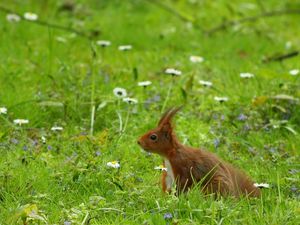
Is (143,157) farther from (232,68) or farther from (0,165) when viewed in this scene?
(232,68)

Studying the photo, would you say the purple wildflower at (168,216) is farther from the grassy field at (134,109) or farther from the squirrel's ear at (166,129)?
the squirrel's ear at (166,129)

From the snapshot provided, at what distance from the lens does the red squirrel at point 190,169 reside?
473 centimetres

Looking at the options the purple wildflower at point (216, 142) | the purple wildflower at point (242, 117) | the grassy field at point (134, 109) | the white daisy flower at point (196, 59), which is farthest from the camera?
the white daisy flower at point (196, 59)

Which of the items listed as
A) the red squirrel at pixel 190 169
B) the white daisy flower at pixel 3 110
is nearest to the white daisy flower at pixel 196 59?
the white daisy flower at pixel 3 110

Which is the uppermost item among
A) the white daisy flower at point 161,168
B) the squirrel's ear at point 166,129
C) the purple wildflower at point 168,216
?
the squirrel's ear at point 166,129

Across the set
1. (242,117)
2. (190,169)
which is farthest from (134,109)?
(190,169)

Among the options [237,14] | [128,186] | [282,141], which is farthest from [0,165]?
[237,14]

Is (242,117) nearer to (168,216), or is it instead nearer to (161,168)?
(161,168)

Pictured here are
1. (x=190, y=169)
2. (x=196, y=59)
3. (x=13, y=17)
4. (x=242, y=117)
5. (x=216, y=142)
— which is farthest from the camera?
(x=13, y=17)

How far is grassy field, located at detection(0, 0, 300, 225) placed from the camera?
4.53m

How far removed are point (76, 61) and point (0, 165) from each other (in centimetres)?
281

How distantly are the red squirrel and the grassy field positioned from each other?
11 centimetres

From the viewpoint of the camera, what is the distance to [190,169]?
4.74m

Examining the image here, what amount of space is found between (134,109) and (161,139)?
1.59 metres
